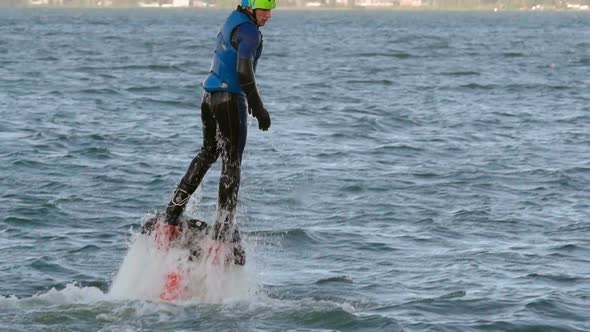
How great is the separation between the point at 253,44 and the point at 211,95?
0.68m

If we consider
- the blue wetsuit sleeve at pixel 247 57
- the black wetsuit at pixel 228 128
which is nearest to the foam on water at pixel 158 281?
the black wetsuit at pixel 228 128

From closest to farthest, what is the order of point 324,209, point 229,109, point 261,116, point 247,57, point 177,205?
point 247,57 → point 261,116 → point 229,109 → point 177,205 → point 324,209

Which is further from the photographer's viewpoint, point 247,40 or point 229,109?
point 229,109

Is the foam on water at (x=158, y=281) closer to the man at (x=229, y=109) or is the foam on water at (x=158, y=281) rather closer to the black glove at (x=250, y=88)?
the man at (x=229, y=109)

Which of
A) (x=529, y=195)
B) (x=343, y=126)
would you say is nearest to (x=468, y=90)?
(x=343, y=126)

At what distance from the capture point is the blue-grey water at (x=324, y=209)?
11266mm

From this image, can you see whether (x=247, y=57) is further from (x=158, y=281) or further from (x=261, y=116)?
(x=158, y=281)

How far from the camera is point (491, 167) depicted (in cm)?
2170

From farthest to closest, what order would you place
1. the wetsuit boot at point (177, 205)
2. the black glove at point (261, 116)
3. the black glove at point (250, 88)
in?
the wetsuit boot at point (177, 205)
the black glove at point (261, 116)
the black glove at point (250, 88)

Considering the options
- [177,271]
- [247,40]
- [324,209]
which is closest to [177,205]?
[177,271]

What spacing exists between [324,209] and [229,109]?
6.43m

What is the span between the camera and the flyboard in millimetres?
11266

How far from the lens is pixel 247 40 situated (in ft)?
35.0

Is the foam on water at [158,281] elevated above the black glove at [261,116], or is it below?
below
